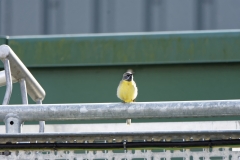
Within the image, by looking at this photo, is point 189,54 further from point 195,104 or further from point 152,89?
point 195,104

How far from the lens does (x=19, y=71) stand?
2.98 meters

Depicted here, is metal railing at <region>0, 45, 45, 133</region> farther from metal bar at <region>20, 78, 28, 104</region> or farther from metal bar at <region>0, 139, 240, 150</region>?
metal bar at <region>0, 139, 240, 150</region>

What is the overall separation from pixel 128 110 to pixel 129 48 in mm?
5114

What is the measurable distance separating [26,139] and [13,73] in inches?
30.4

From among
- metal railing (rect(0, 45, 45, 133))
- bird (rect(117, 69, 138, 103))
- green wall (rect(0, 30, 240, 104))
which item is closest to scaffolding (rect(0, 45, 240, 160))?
metal railing (rect(0, 45, 45, 133))

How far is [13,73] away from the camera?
2.98 meters

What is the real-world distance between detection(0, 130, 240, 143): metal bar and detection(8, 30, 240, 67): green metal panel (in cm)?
517

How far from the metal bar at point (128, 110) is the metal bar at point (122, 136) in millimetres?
141

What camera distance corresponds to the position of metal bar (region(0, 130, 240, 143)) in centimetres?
221

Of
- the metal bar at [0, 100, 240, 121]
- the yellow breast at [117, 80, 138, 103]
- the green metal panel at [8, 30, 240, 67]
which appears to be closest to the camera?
the metal bar at [0, 100, 240, 121]

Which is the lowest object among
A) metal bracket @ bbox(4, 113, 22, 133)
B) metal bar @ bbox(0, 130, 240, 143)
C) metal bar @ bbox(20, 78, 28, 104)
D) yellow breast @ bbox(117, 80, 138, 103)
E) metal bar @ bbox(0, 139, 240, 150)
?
metal bar @ bbox(0, 139, 240, 150)

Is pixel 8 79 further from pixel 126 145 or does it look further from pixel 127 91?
pixel 127 91

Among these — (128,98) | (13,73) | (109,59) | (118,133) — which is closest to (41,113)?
(118,133)

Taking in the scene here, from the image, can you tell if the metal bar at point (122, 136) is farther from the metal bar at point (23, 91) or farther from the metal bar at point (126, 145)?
the metal bar at point (23, 91)
